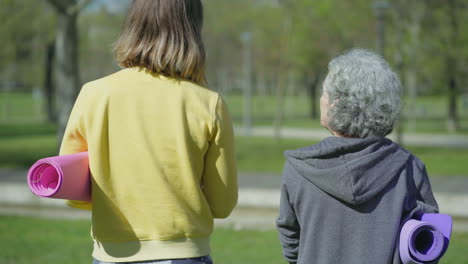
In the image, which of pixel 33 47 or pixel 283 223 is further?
pixel 33 47

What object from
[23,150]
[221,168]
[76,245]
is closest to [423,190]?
[221,168]

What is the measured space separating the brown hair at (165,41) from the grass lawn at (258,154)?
1174 cm

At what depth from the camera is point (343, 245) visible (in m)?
2.26

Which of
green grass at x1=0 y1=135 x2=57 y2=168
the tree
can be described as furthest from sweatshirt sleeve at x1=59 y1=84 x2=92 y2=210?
green grass at x1=0 y1=135 x2=57 y2=168

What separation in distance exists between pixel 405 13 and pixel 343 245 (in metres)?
21.1

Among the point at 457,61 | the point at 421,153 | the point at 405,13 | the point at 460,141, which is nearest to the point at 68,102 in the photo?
the point at 421,153

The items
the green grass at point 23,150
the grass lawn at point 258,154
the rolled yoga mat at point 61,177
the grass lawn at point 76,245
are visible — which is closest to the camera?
the rolled yoga mat at point 61,177

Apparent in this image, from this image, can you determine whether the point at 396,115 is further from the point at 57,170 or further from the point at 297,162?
the point at 57,170

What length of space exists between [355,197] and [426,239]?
11.9 inches

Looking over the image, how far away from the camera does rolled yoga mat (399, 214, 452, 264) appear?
2125 mm

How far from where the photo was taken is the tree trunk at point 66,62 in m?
12.8

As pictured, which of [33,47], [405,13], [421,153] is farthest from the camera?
[33,47]

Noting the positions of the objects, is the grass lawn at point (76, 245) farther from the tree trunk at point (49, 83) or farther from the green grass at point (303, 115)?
the tree trunk at point (49, 83)

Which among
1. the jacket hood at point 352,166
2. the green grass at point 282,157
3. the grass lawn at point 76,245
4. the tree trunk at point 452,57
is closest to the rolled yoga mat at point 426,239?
the jacket hood at point 352,166
